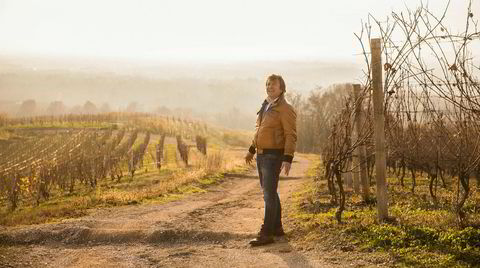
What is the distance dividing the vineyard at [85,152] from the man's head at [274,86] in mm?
10966

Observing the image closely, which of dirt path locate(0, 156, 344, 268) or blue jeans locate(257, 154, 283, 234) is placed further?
blue jeans locate(257, 154, 283, 234)

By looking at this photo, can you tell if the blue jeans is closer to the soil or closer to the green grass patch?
the soil

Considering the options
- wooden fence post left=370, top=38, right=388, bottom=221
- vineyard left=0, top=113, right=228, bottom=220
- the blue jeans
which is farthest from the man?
vineyard left=0, top=113, right=228, bottom=220

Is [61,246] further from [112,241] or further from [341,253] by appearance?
[341,253]

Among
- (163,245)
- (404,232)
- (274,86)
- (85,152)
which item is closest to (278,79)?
(274,86)

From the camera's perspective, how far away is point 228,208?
34.1ft

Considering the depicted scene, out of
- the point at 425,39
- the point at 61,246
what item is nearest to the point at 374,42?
the point at 425,39

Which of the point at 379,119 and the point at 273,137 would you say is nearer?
the point at 273,137

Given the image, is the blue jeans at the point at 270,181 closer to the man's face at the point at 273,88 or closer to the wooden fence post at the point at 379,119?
the man's face at the point at 273,88

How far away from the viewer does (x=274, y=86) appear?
6.16 metres

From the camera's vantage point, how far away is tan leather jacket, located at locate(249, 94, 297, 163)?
607 centimetres

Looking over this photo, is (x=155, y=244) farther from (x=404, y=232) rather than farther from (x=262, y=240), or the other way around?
(x=404, y=232)

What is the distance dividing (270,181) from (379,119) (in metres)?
1.64

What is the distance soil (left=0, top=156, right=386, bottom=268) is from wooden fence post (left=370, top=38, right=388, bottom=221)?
1.16 metres
